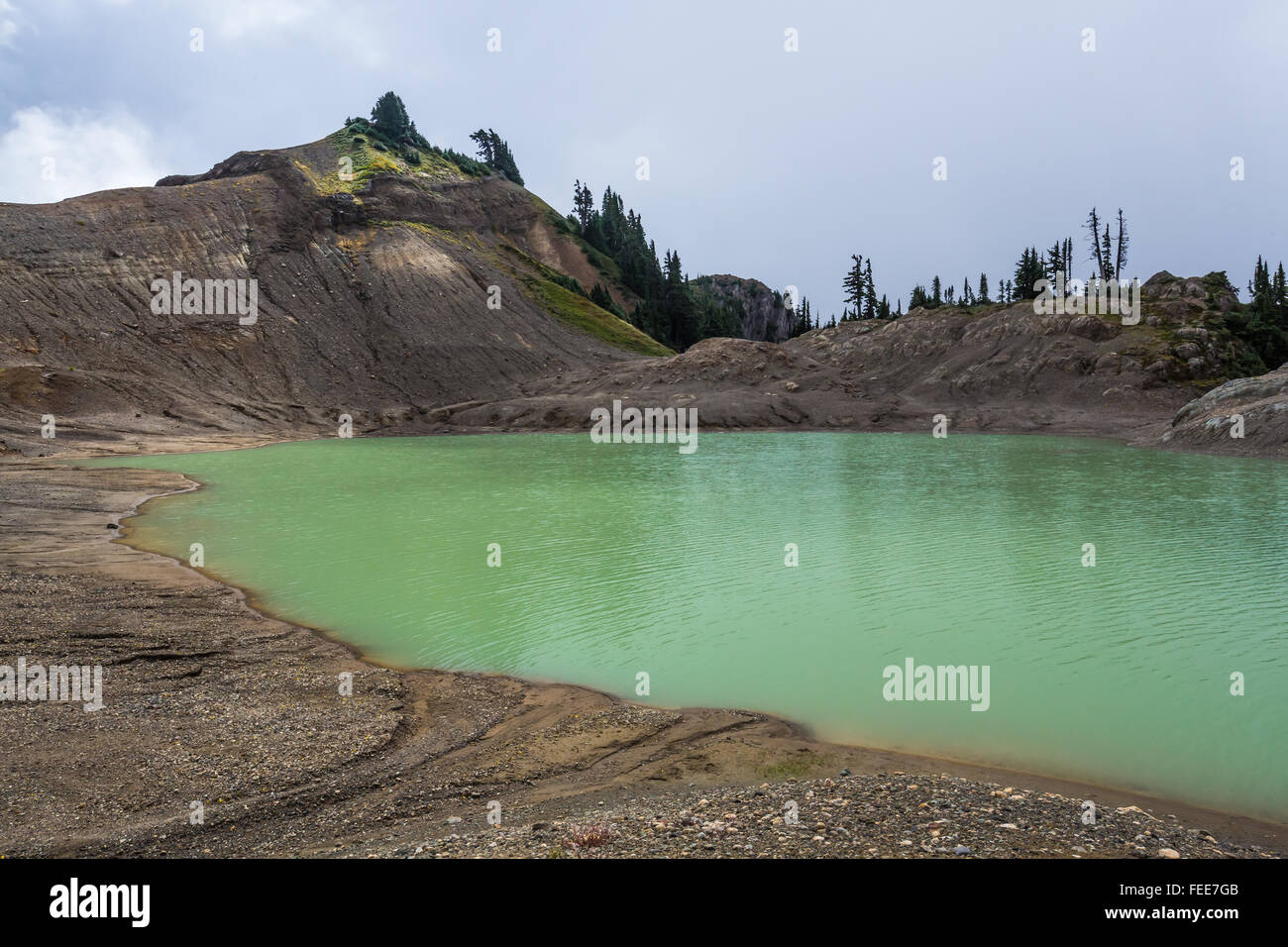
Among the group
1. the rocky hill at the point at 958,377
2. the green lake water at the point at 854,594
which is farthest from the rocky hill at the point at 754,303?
the green lake water at the point at 854,594

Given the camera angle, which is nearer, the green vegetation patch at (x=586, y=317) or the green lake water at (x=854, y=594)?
the green lake water at (x=854, y=594)

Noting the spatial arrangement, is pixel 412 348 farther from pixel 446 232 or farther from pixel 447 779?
→ pixel 447 779

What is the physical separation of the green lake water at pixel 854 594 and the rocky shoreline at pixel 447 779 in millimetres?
1148

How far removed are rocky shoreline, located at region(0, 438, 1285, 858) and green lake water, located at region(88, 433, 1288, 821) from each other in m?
1.15

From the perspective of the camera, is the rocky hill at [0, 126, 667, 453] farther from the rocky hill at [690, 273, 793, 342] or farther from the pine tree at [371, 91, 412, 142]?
the rocky hill at [690, 273, 793, 342]

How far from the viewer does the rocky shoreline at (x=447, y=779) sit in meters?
6.74

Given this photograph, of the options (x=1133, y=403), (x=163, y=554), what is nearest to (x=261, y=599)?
(x=163, y=554)

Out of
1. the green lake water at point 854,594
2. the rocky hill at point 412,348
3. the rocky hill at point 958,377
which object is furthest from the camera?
the rocky hill at point 958,377

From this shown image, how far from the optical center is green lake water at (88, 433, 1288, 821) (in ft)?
34.8

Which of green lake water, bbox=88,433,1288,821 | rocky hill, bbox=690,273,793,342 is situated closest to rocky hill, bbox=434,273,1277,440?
green lake water, bbox=88,433,1288,821

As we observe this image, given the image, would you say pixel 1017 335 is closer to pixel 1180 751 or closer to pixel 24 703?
pixel 1180 751

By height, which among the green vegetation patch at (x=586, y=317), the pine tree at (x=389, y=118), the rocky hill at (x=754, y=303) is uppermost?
the pine tree at (x=389, y=118)

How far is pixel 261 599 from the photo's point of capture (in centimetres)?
1683

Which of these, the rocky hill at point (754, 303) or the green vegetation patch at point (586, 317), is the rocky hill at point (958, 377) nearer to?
the green vegetation patch at point (586, 317)
